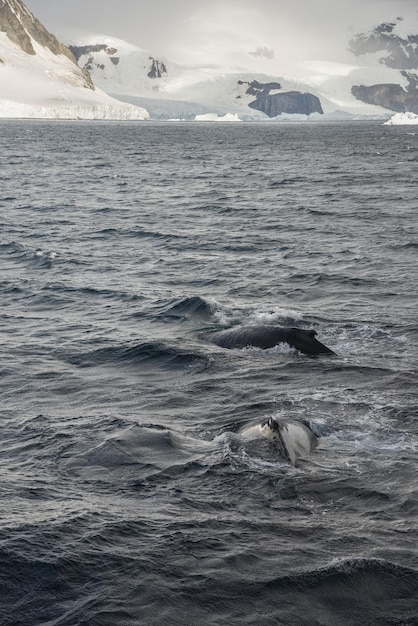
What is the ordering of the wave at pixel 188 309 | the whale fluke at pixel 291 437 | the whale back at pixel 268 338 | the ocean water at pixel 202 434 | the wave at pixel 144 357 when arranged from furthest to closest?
the wave at pixel 188 309 → the whale back at pixel 268 338 → the wave at pixel 144 357 → the whale fluke at pixel 291 437 → the ocean water at pixel 202 434

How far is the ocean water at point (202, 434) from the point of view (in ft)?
36.0

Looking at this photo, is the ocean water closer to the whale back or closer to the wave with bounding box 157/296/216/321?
the wave with bounding box 157/296/216/321

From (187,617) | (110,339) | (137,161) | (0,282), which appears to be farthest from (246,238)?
(137,161)

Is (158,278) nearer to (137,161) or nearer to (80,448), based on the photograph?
(80,448)

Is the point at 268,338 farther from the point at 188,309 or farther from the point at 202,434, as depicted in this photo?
the point at 202,434

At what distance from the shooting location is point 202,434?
16.0m

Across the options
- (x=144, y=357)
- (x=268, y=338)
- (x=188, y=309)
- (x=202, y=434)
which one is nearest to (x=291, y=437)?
(x=202, y=434)

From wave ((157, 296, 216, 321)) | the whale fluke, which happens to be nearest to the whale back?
wave ((157, 296, 216, 321))

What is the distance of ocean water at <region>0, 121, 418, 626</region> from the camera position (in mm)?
10961

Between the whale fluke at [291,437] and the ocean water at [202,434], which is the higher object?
the whale fluke at [291,437]

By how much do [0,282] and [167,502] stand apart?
18.3 m

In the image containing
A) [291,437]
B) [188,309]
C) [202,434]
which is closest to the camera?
[291,437]

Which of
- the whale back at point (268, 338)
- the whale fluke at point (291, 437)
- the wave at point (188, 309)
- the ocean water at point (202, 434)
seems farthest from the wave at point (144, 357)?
the whale fluke at point (291, 437)

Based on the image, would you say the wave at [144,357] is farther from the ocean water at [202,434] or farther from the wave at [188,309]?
the wave at [188,309]
